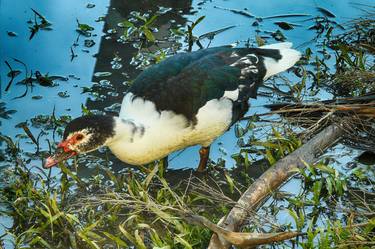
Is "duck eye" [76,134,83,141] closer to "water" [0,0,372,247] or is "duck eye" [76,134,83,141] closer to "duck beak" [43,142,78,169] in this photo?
"duck beak" [43,142,78,169]

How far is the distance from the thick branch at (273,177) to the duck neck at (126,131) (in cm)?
74

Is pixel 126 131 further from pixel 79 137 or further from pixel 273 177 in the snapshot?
pixel 273 177

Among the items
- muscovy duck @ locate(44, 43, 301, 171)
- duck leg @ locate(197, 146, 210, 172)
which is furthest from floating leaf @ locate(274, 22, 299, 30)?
duck leg @ locate(197, 146, 210, 172)

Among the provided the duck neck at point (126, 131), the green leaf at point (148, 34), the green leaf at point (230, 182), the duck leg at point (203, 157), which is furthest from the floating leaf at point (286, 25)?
the duck neck at point (126, 131)

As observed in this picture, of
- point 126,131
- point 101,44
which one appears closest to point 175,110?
point 126,131

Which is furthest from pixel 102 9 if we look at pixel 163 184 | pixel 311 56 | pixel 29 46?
pixel 163 184

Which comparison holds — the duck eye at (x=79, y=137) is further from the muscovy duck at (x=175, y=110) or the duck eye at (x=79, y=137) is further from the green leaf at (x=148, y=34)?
the green leaf at (x=148, y=34)

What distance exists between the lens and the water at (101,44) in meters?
5.75

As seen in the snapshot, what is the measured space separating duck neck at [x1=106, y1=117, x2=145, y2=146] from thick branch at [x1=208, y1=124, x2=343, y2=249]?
74 cm

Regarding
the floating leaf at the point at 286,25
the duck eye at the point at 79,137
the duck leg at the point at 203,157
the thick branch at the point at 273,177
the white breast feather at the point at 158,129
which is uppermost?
the duck eye at the point at 79,137

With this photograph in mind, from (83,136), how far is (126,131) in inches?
10.8

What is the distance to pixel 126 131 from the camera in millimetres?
4762

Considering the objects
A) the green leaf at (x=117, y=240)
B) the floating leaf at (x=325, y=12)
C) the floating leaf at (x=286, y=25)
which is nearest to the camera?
the green leaf at (x=117, y=240)

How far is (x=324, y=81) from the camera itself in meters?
6.28
